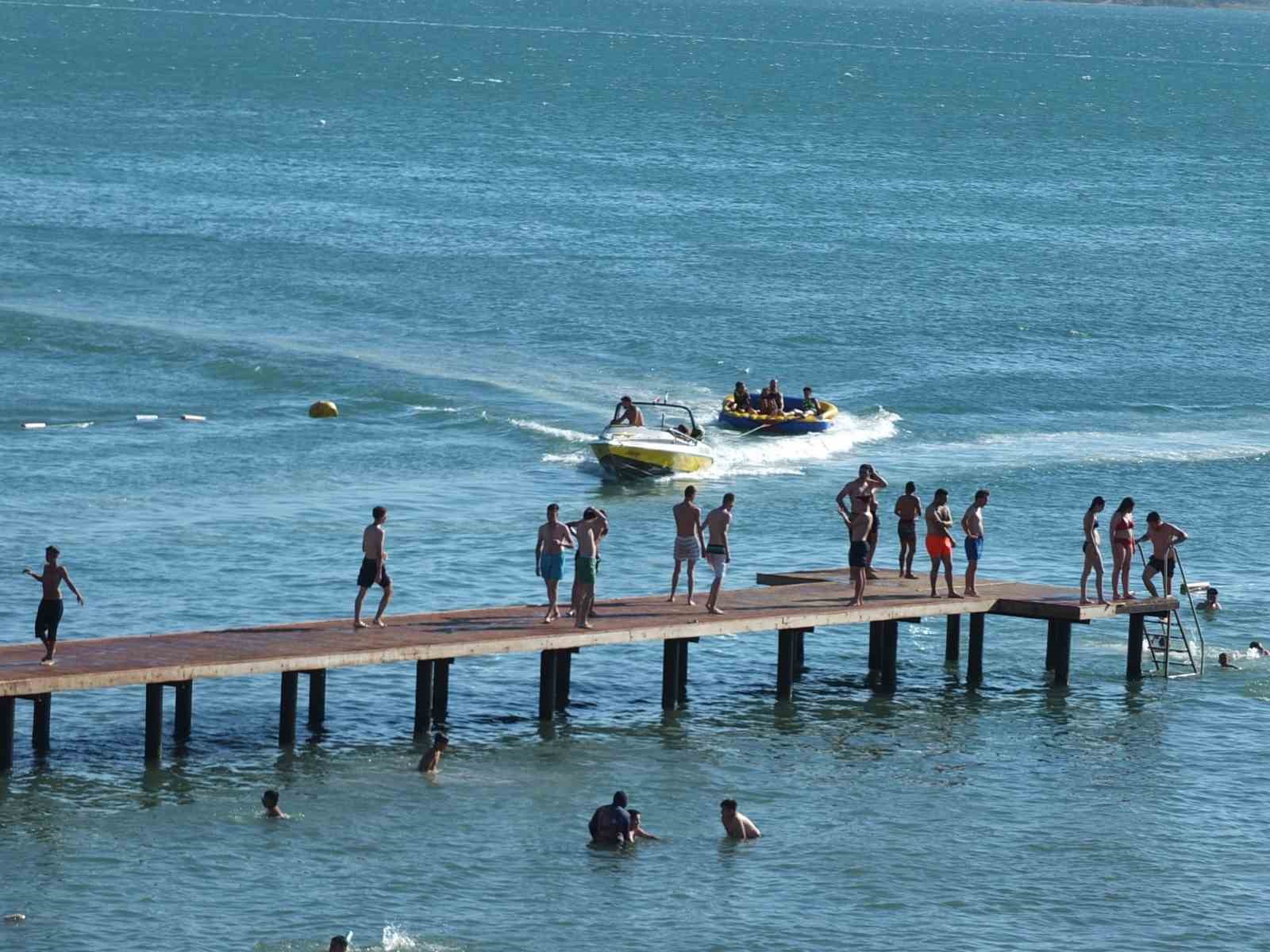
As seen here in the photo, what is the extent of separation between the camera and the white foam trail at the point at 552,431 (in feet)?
194

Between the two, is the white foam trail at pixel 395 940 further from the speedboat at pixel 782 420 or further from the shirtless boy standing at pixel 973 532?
the speedboat at pixel 782 420

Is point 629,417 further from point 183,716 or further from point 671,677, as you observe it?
point 183,716

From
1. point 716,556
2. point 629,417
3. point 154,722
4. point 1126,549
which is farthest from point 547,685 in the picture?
point 629,417

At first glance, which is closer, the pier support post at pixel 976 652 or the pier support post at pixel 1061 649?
the pier support post at pixel 976 652

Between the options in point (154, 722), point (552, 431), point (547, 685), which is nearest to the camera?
point (154, 722)

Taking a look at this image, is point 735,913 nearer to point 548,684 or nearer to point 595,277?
point 548,684

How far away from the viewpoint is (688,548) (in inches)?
1384

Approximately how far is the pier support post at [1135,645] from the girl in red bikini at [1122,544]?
73 cm

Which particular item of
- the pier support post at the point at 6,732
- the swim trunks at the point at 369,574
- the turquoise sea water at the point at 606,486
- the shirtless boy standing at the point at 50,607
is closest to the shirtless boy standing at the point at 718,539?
the turquoise sea water at the point at 606,486

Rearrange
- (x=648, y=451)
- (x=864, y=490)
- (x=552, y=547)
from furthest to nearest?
(x=648, y=451) → (x=864, y=490) → (x=552, y=547)

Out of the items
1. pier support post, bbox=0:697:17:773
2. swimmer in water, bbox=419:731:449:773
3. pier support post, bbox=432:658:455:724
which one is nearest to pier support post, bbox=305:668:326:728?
pier support post, bbox=432:658:455:724

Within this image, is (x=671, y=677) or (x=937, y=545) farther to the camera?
(x=937, y=545)

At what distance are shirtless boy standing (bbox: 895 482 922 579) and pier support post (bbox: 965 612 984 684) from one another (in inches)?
53.9

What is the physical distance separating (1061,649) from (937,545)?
13.4 ft
